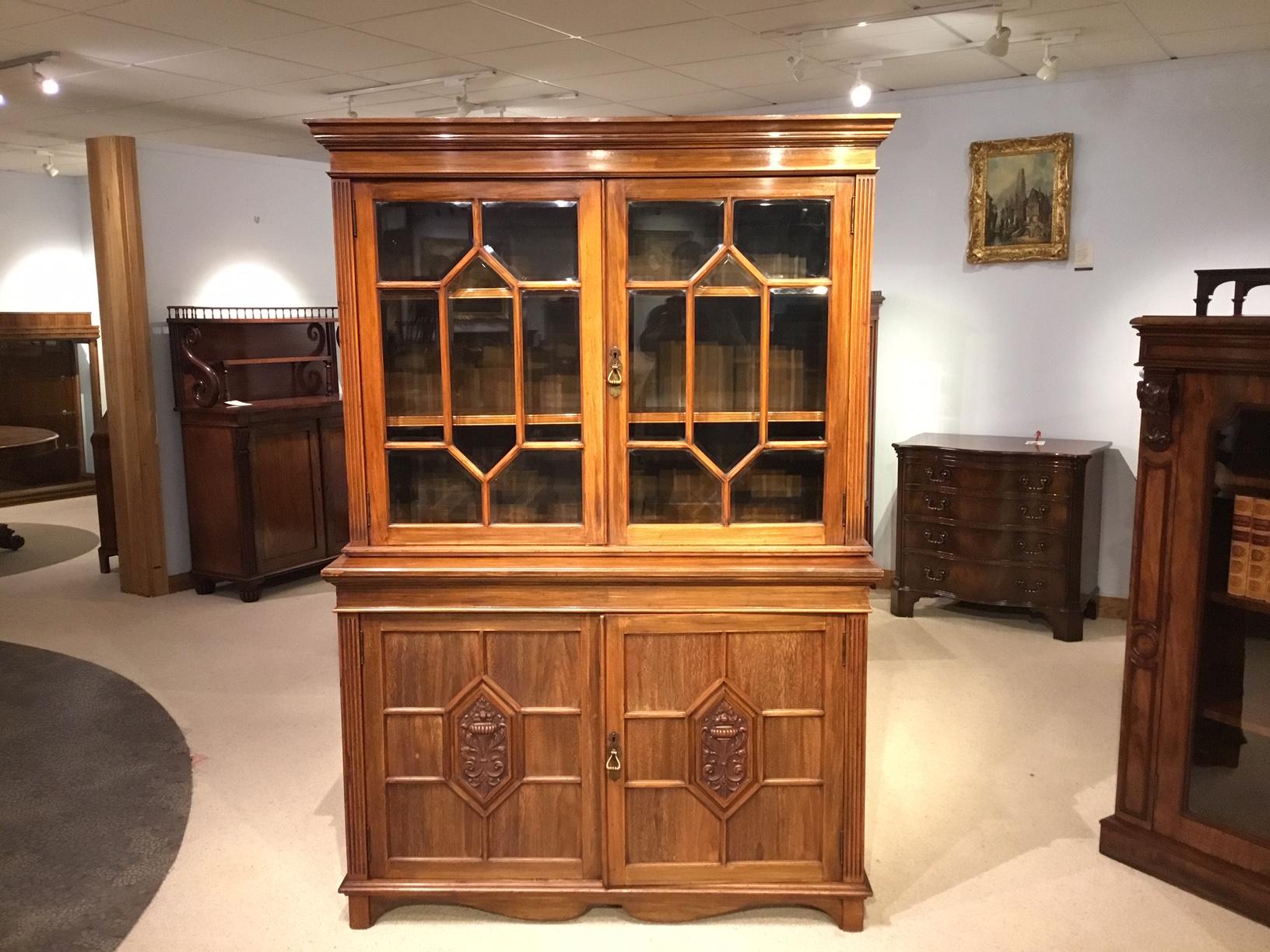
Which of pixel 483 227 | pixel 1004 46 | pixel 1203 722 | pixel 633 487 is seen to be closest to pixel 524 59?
pixel 1004 46

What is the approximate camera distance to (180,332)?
569 centimetres

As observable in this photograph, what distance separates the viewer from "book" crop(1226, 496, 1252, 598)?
2596 mm

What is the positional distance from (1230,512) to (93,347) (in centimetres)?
900

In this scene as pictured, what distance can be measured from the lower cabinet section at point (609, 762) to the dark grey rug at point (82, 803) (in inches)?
27.8

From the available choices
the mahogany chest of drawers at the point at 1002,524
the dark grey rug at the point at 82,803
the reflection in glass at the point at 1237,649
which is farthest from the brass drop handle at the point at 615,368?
the mahogany chest of drawers at the point at 1002,524

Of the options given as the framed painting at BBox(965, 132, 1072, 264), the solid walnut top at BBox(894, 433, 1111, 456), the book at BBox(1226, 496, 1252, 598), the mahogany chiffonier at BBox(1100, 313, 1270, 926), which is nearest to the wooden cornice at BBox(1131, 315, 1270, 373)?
the mahogany chiffonier at BBox(1100, 313, 1270, 926)

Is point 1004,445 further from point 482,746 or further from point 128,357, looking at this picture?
point 128,357

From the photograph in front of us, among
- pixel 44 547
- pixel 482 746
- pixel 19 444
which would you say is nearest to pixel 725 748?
pixel 482 746

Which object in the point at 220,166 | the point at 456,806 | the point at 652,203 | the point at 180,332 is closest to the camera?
the point at 652,203

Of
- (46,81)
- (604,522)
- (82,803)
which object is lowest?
(82,803)

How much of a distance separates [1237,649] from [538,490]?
1872 millimetres

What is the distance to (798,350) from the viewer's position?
97.3 inches

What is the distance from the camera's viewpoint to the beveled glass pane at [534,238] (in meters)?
2.43

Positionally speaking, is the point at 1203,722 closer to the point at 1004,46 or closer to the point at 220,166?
the point at 1004,46
